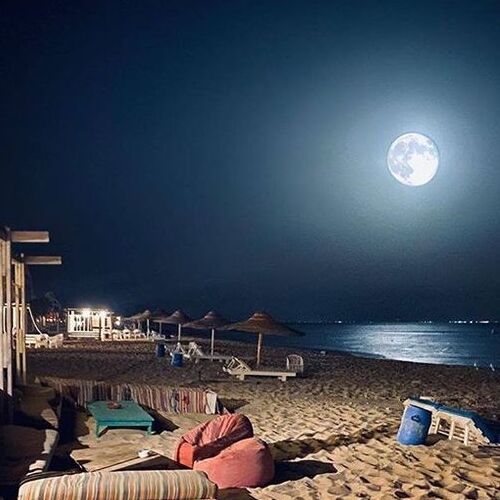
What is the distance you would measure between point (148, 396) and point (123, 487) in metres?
7.25

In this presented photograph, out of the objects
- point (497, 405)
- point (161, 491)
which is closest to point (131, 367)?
point (497, 405)

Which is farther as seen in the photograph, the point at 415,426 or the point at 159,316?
the point at 159,316

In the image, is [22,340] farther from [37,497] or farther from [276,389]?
[37,497]

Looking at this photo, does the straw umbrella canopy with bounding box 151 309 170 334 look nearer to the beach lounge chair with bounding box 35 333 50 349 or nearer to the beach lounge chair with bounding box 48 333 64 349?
the beach lounge chair with bounding box 48 333 64 349

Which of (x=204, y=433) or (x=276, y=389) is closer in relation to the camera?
(x=204, y=433)

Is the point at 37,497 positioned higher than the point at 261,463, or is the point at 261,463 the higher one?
the point at 37,497

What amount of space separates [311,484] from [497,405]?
29.1ft

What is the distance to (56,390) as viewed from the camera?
1123 cm

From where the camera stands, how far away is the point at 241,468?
22.2ft

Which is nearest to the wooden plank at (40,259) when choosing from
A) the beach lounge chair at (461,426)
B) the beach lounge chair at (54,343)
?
the beach lounge chair at (461,426)

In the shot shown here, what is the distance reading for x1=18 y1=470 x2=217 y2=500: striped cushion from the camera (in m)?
4.38

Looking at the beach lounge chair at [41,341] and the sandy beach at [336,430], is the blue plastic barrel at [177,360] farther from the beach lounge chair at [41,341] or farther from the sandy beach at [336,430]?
the beach lounge chair at [41,341]

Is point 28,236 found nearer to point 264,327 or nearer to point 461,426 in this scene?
point 461,426

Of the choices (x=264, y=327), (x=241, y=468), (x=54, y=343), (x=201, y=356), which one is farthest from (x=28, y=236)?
(x=54, y=343)
